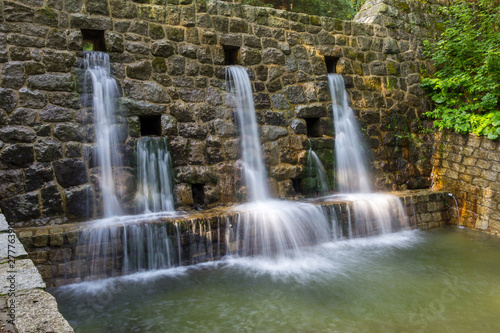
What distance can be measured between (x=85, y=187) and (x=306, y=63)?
13.8 ft

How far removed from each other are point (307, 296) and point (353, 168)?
347 cm

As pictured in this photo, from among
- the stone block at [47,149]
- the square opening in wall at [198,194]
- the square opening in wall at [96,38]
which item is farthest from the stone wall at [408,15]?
the stone block at [47,149]

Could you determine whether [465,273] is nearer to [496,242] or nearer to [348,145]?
[496,242]

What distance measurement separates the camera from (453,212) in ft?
20.6

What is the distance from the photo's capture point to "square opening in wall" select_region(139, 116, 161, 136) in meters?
5.05

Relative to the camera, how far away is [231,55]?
5.93 meters

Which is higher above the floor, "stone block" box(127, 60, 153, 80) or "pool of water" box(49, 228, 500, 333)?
"stone block" box(127, 60, 153, 80)

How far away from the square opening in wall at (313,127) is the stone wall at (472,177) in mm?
2627

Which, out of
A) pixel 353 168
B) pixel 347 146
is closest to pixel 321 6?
pixel 347 146

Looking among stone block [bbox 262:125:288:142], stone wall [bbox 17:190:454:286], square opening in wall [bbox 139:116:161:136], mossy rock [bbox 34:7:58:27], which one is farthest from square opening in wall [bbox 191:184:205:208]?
mossy rock [bbox 34:7:58:27]

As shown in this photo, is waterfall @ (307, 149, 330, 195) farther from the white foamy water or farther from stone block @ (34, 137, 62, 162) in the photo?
stone block @ (34, 137, 62, 162)

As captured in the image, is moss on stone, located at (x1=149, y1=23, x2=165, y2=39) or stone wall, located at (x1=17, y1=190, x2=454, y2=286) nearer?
stone wall, located at (x1=17, y1=190, x2=454, y2=286)

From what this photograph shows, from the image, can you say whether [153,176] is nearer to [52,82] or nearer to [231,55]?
[52,82]

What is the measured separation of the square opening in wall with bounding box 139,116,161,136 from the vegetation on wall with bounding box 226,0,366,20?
17.7 feet
